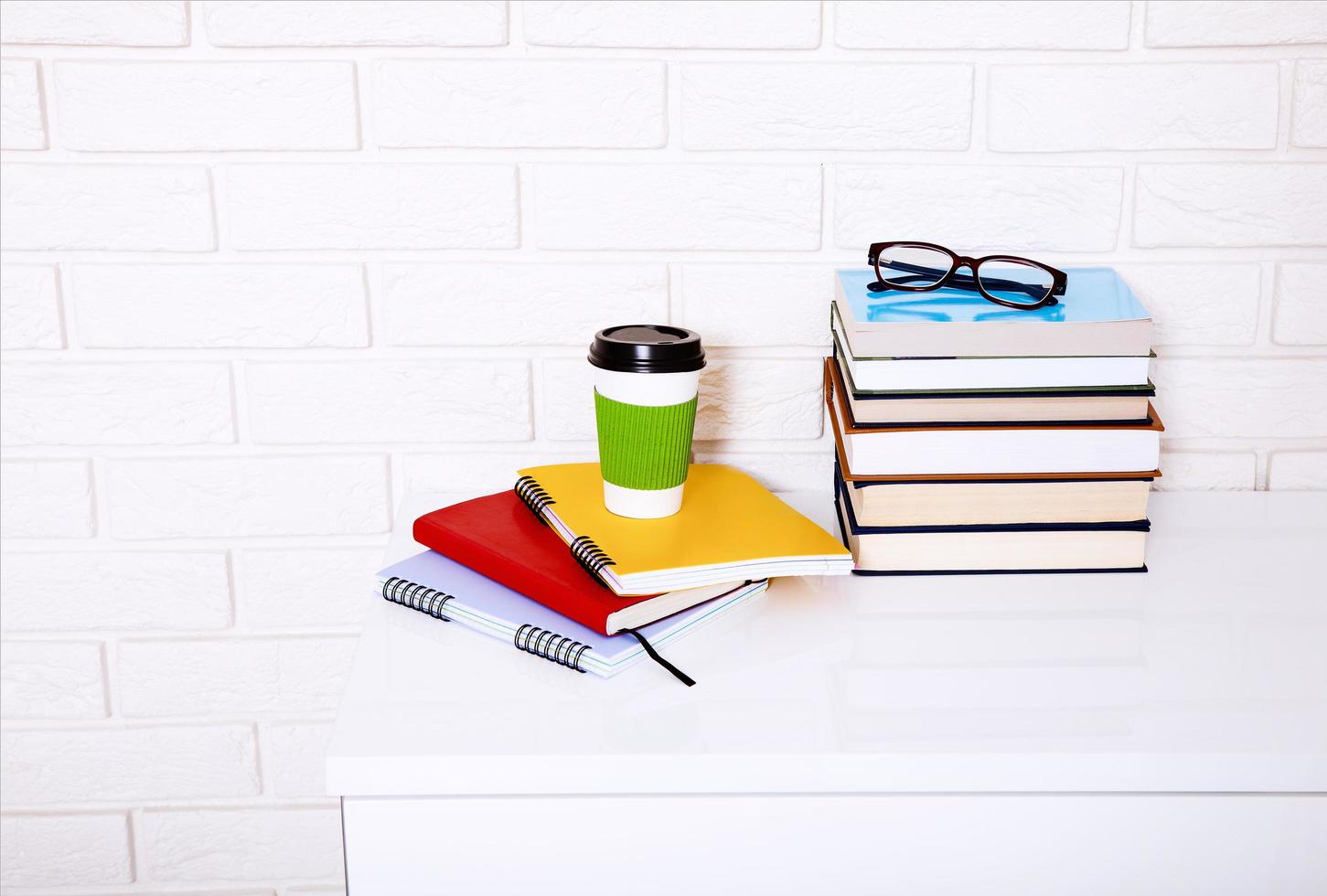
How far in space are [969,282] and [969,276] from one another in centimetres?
4

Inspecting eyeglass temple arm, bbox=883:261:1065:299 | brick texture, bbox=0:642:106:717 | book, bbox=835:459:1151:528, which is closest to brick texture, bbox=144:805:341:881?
brick texture, bbox=0:642:106:717

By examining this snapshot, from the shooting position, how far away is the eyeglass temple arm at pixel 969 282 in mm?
936

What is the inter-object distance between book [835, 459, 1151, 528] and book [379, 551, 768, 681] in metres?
0.11

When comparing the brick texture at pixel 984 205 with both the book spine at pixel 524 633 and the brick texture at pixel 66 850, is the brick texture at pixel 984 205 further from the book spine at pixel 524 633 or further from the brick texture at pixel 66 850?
the brick texture at pixel 66 850

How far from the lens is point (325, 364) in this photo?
1091mm

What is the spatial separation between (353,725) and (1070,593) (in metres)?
0.51

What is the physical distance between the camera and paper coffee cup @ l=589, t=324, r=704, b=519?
87cm

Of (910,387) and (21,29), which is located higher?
(21,29)

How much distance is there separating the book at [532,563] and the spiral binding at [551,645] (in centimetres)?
2

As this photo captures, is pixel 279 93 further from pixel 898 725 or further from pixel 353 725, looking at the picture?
pixel 898 725

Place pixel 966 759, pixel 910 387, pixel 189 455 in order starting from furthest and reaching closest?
pixel 189 455 → pixel 910 387 → pixel 966 759

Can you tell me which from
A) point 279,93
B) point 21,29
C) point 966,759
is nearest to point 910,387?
point 966,759

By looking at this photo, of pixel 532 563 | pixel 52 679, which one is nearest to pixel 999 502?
pixel 532 563

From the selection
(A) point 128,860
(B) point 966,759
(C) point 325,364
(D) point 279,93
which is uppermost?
(D) point 279,93
